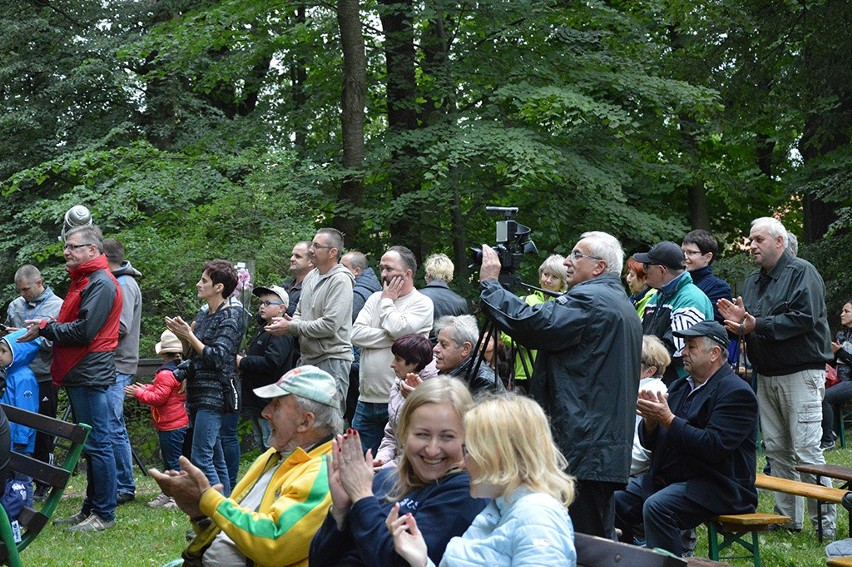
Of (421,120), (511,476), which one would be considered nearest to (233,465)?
(511,476)

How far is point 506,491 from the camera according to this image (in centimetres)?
329

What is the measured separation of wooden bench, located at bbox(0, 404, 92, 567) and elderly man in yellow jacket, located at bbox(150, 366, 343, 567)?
831 millimetres

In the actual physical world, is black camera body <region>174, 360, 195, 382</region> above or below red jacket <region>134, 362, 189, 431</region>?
above

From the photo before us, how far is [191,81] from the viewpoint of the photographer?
17859mm

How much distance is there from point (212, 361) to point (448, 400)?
13.5 feet

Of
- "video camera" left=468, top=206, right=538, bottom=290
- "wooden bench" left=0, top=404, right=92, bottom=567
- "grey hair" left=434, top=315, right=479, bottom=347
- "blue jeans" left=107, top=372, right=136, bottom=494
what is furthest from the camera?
"blue jeans" left=107, top=372, right=136, bottom=494

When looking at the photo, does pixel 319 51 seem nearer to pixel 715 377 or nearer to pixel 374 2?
pixel 374 2

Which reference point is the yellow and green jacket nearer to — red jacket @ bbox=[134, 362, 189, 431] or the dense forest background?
red jacket @ bbox=[134, 362, 189, 431]

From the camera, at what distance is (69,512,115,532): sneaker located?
757 centimetres

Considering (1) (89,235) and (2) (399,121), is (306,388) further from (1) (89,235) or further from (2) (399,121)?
(2) (399,121)

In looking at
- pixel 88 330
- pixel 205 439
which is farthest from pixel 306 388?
pixel 88 330

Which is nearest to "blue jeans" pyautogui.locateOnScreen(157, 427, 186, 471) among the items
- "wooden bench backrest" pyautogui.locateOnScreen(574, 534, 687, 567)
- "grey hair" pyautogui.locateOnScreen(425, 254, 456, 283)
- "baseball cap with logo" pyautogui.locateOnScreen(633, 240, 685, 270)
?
"grey hair" pyautogui.locateOnScreen(425, 254, 456, 283)

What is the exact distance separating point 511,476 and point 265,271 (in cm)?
895

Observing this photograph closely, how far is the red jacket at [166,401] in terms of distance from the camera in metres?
8.68
